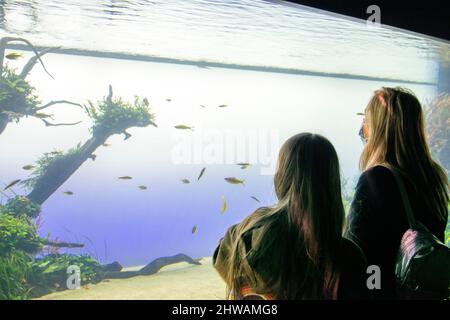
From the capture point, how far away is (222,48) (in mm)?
9148

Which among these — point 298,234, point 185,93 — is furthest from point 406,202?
point 185,93

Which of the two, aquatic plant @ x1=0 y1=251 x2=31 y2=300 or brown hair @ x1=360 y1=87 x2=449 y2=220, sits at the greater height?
brown hair @ x1=360 y1=87 x2=449 y2=220

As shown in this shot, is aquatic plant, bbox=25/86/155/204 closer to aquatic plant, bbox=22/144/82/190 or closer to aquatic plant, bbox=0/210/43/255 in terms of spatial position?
aquatic plant, bbox=22/144/82/190

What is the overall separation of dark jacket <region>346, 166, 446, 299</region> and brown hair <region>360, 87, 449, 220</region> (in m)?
A: 0.09

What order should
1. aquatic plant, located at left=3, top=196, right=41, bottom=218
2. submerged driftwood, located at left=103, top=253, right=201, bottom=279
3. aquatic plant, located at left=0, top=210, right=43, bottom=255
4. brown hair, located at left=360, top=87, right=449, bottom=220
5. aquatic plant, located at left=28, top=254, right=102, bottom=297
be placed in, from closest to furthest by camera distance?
1. brown hair, located at left=360, top=87, right=449, bottom=220
2. aquatic plant, located at left=0, top=210, right=43, bottom=255
3. aquatic plant, located at left=28, top=254, right=102, bottom=297
4. aquatic plant, located at left=3, top=196, right=41, bottom=218
5. submerged driftwood, located at left=103, top=253, right=201, bottom=279

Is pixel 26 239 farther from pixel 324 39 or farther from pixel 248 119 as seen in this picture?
pixel 248 119

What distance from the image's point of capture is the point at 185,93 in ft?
35.7

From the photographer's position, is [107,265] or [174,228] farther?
[174,228]

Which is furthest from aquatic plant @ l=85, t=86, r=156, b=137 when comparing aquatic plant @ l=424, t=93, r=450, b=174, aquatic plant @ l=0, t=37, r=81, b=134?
aquatic plant @ l=424, t=93, r=450, b=174

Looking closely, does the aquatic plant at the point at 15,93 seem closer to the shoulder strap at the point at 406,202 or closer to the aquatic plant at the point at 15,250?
the aquatic plant at the point at 15,250

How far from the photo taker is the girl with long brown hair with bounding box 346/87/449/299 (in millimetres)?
1887

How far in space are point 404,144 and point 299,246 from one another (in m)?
0.85
